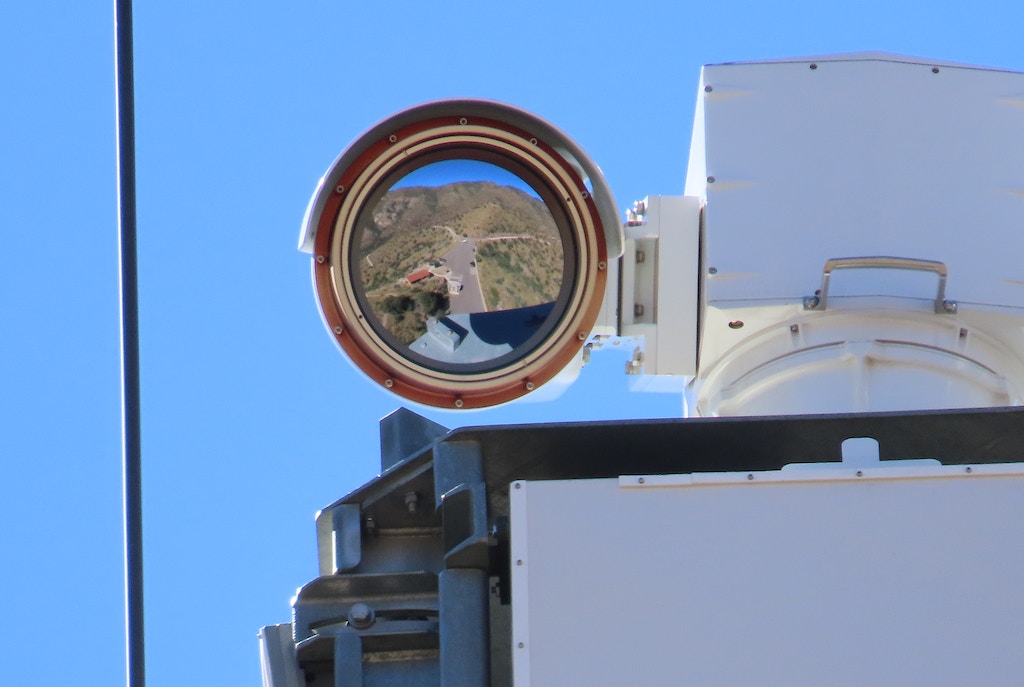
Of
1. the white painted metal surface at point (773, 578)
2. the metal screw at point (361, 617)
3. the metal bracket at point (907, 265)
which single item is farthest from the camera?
the metal bracket at point (907, 265)

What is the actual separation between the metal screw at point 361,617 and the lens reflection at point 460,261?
48cm

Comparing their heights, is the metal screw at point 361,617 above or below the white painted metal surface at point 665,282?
below

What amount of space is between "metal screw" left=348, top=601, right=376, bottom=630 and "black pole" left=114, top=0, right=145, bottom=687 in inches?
14.1

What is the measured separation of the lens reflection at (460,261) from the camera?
315 centimetres

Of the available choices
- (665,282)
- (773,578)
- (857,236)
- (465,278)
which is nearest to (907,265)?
(857,236)

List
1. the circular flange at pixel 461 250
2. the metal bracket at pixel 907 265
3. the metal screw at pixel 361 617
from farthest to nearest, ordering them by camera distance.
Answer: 1. the metal bracket at pixel 907 265
2. the circular flange at pixel 461 250
3. the metal screw at pixel 361 617

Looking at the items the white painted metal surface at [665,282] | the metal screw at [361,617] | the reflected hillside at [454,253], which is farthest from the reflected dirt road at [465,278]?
the metal screw at [361,617]

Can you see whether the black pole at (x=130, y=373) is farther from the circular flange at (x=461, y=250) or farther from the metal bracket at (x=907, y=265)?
the metal bracket at (x=907, y=265)

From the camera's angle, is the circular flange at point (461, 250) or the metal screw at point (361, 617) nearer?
the metal screw at point (361, 617)

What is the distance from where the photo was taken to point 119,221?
8.83 ft

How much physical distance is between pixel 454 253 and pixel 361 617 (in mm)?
668

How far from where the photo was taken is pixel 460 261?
3180 millimetres

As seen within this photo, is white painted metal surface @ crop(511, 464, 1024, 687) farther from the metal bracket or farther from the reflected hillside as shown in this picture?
the metal bracket

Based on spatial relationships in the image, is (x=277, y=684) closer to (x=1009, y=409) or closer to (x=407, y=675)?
(x=407, y=675)
